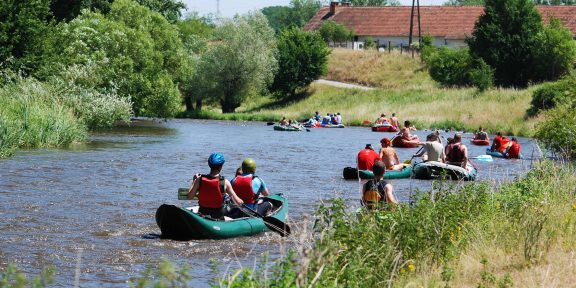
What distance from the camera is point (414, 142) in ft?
132

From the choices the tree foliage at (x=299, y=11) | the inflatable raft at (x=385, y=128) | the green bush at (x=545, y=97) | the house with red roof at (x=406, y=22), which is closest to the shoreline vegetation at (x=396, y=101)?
the green bush at (x=545, y=97)

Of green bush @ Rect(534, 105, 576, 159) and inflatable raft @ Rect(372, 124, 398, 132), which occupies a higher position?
green bush @ Rect(534, 105, 576, 159)

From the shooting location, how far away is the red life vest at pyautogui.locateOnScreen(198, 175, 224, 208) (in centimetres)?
1561

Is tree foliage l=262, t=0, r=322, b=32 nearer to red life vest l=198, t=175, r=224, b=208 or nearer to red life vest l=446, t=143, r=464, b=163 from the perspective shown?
red life vest l=446, t=143, r=464, b=163

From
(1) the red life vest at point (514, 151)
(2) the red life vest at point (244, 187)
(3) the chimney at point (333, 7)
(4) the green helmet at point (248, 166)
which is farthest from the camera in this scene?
(3) the chimney at point (333, 7)

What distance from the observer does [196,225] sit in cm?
1564

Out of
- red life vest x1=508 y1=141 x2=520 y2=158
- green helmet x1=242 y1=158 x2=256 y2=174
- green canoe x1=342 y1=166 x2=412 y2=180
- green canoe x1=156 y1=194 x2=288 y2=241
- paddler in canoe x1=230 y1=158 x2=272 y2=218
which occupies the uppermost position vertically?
green helmet x1=242 y1=158 x2=256 y2=174

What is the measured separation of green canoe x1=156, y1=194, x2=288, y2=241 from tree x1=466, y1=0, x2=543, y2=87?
53.6 m

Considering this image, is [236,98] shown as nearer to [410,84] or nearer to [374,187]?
[410,84]

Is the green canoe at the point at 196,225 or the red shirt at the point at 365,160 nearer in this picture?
the green canoe at the point at 196,225

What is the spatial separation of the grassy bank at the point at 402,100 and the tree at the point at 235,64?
7.93 feet

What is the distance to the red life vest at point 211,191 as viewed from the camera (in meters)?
15.6

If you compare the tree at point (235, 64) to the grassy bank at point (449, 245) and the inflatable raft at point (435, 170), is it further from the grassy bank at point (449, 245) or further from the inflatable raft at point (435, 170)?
the grassy bank at point (449, 245)

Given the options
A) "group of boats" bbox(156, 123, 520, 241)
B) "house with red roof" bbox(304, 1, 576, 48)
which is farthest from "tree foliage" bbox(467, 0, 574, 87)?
"group of boats" bbox(156, 123, 520, 241)
